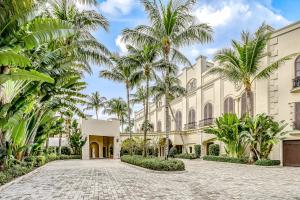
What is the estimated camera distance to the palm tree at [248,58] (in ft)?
73.6

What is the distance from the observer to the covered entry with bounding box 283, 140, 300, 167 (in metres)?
22.0

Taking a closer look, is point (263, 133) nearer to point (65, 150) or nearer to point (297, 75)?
point (297, 75)

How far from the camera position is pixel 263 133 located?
2208 cm

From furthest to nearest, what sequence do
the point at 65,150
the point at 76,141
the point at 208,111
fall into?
the point at 65,150, the point at 208,111, the point at 76,141

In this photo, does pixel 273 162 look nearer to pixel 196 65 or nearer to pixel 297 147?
pixel 297 147

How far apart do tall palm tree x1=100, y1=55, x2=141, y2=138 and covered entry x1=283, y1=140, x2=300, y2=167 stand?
12457 millimetres

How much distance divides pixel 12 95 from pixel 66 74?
11.6 feet

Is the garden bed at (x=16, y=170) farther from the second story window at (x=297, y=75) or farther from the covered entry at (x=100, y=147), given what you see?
the covered entry at (x=100, y=147)

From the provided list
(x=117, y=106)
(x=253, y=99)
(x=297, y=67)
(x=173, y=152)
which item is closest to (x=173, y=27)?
(x=297, y=67)

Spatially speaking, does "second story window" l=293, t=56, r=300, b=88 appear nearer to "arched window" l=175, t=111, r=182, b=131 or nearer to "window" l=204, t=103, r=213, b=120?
"window" l=204, t=103, r=213, b=120

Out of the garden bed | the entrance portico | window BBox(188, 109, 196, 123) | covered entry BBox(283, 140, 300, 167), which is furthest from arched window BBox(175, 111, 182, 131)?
the garden bed

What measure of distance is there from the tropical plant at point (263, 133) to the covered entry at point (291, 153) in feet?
3.07

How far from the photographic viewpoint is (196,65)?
125 ft

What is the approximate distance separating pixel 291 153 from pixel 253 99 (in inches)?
234
